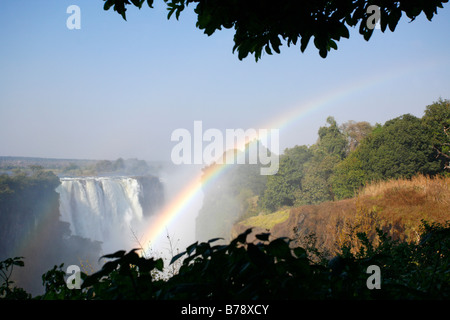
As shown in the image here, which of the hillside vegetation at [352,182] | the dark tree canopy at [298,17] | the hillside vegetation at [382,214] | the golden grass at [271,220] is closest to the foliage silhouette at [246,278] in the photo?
the dark tree canopy at [298,17]

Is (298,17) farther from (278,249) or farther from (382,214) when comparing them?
(382,214)

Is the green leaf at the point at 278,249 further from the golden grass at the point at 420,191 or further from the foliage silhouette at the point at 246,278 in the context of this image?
the golden grass at the point at 420,191

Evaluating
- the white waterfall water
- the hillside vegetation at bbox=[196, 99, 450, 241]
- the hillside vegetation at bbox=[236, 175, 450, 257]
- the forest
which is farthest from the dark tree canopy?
the white waterfall water

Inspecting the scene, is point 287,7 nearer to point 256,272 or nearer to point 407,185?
point 256,272

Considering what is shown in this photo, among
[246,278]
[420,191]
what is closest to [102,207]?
[420,191]

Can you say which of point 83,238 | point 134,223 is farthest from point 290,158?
point 83,238

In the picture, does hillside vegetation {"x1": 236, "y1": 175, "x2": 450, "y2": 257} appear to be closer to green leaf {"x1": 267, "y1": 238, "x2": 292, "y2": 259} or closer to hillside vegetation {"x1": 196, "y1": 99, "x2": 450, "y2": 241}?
hillside vegetation {"x1": 196, "y1": 99, "x2": 450, "y2": 241}
